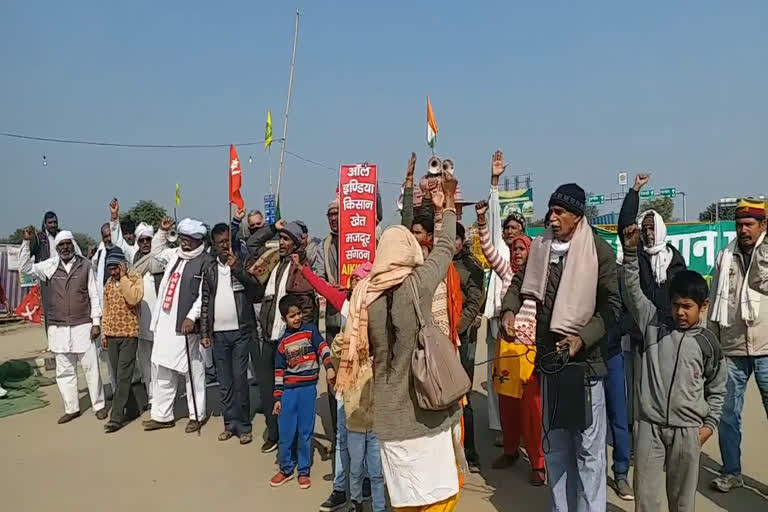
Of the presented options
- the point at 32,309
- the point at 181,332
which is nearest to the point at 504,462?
the point at 181,332

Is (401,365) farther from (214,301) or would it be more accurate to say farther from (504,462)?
(214,301)

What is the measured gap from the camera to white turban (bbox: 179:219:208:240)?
636 centimetres

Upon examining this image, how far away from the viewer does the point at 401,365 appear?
2805 mm

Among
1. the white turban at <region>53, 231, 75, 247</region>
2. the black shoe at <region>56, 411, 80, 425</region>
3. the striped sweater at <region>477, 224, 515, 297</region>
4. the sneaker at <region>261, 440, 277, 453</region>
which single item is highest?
the white turban at <region>53, 231, 75, 247</region>

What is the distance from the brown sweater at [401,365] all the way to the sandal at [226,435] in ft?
12.2

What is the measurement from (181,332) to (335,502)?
9.41 ft

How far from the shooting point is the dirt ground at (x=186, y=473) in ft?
14.6

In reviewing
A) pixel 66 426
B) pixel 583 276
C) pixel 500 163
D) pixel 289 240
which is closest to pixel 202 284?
pixel 289 240

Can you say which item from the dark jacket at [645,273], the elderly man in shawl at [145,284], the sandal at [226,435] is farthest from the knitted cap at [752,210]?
the elderly man in shawl at [145,284]

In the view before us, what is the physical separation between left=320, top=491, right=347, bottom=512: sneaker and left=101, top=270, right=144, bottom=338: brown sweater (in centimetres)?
360

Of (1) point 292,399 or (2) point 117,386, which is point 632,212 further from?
(2) point 117,386

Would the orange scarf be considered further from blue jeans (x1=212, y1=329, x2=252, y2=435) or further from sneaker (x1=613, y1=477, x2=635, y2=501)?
blue jeans (x1=212, y1=329, x2=252, y2=435)

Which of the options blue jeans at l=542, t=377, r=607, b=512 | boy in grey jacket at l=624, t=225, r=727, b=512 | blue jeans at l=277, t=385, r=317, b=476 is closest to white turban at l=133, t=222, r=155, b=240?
blue jeans at l=277, t=385, r=317, b=476

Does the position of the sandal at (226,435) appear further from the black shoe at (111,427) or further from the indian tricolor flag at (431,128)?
the indian tricolor flag at (431,128)
